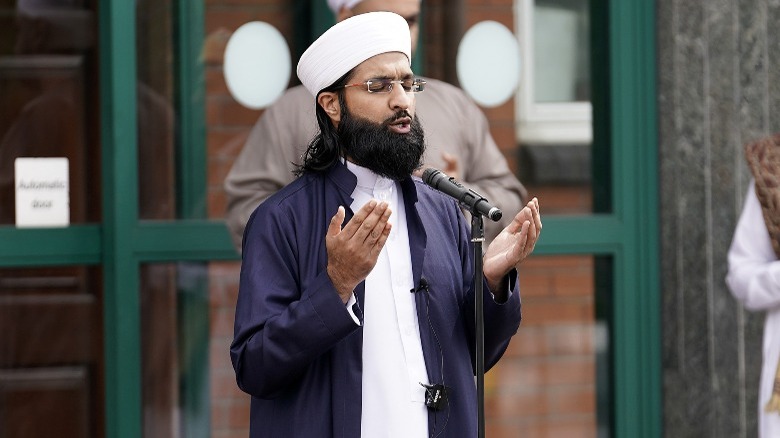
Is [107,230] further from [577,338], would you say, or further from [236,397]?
[577,338]

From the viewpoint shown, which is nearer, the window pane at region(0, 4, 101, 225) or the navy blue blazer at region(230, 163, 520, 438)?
the navy blue blazer at region(230, 163, 520, 438)

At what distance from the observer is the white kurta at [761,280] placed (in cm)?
499

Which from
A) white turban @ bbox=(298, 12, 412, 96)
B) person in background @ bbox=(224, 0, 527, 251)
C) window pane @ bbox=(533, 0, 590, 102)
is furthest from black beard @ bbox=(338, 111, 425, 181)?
window pane @ bbox=(533, 0, 590, 102)

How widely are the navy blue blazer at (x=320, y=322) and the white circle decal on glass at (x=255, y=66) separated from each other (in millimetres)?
1883

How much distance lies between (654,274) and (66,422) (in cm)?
238

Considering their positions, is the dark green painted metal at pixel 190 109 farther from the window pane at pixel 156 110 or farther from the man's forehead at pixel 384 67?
the man's forehead at pixel 384 67

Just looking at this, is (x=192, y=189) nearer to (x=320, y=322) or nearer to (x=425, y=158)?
(x=425, y=158)

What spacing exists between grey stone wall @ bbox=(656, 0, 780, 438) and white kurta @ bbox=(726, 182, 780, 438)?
1.80ft

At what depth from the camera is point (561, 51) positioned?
584 cm

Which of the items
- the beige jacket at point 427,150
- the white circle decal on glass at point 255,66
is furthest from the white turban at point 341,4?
the white circle decal on glass at point 255,66

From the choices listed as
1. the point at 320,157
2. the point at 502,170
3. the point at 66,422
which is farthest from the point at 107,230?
the point at 320,157

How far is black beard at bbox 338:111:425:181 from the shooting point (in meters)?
3.49

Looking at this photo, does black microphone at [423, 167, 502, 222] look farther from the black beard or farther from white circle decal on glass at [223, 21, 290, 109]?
white circle decal on glass at [223, 21, 290, 109]

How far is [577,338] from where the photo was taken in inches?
231
